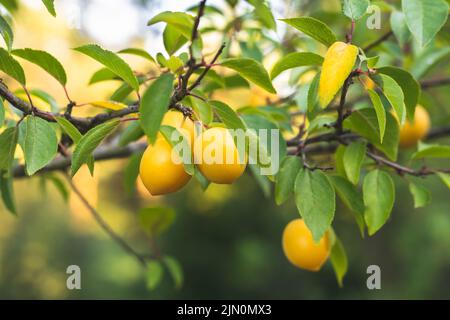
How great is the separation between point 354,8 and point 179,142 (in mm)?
229

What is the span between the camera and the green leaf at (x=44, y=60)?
61cm

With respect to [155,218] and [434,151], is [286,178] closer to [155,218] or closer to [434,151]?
[434,151]

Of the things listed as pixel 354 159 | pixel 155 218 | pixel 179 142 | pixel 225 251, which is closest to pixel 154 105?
pixel 179 142

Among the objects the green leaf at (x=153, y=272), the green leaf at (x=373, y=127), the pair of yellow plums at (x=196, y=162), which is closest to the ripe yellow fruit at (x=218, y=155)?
the pair of yellow plums at (x=196, y=162)

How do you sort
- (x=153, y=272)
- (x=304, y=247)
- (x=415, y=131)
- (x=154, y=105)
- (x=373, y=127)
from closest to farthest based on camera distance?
(x=154, y=105)
(x=373, y=127)
(x=304, y=247)
(x=415, y=131)
(x=153, y=272)

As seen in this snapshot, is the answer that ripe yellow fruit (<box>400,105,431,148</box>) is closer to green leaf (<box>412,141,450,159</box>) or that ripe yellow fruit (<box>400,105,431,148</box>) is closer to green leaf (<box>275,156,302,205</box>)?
green leaf (<box>412,141,450,159</box>)

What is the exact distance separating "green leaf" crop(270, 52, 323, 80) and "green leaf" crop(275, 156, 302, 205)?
0.12m

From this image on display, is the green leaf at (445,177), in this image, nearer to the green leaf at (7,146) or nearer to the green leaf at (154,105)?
the green leaf at (154,105)

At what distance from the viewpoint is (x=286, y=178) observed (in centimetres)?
70

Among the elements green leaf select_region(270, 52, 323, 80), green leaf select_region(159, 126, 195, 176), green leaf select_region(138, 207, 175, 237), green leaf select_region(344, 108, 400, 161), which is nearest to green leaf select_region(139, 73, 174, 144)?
green leaf select_region(159, 126, 195, 176)

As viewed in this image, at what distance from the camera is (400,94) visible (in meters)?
0.54

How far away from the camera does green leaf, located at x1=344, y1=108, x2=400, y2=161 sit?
27.2 inches

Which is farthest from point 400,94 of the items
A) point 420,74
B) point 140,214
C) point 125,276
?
point 125,276

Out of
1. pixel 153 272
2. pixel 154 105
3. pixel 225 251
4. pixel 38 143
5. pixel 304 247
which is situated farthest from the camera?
pixel 225 251
